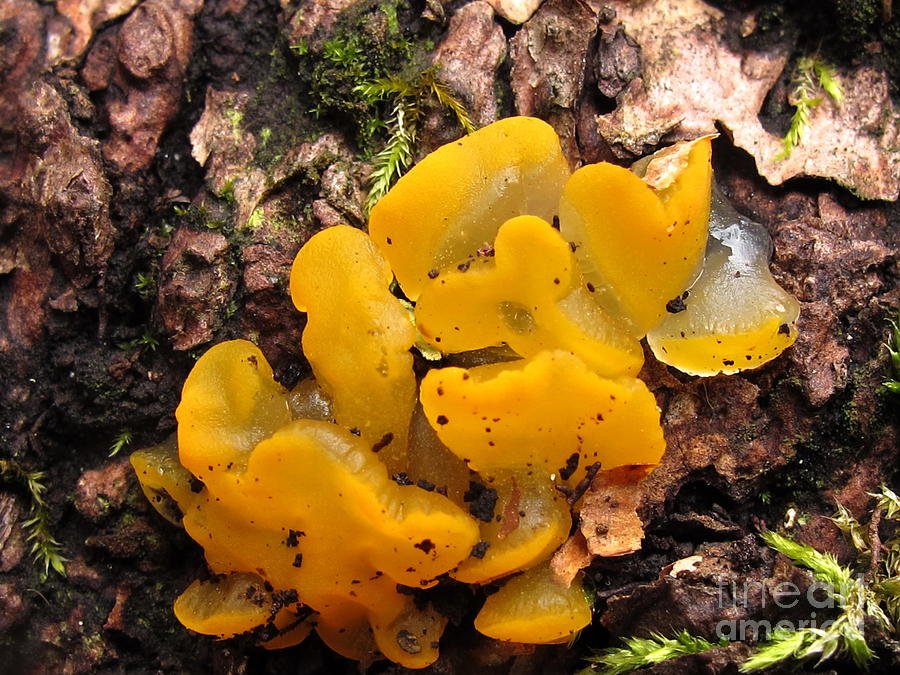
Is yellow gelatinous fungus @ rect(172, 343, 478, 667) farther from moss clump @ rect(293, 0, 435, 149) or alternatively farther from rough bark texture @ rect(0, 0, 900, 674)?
moss clump @ rect(293, 0, 435, 149)

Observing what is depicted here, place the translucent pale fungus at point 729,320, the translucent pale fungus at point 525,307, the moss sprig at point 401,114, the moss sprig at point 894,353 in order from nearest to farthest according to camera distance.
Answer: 1. the translucent pale fungus at point 525,307
2. the translucent pale fungus at point 729,320
3. the moss sprig at point 894,353
4. the moss sprig at point 401,114

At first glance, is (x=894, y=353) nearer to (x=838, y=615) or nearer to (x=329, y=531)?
(x=838, y=615)

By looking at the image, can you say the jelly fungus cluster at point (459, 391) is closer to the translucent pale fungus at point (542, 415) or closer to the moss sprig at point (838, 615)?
the translucent pale fungus at point (542, 415)

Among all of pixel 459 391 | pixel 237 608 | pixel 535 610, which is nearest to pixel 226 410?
pixel 237 608

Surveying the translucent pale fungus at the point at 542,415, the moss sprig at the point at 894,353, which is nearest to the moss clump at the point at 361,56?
the translucent pale fungus at the point at 542,415

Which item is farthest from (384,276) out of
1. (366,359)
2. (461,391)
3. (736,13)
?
(736,13)

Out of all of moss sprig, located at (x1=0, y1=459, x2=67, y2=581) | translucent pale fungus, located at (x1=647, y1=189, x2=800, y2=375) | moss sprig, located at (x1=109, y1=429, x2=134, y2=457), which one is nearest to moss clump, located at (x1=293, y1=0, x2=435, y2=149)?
translucent pale fungus, located at (x1=647, y1=189, x2=800, y2=375)

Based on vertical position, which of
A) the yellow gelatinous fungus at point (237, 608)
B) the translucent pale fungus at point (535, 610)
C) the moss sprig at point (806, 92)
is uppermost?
the moss sprig at point (806, 92)
